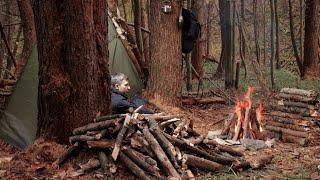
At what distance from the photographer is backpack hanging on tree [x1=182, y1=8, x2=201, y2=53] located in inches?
368

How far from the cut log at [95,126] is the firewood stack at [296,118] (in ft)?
11.5

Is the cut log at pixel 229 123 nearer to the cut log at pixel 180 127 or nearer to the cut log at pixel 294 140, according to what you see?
the cut log at pixel 294 140

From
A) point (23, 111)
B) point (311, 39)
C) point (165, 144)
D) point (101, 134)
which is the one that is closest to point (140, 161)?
point (165, 144)

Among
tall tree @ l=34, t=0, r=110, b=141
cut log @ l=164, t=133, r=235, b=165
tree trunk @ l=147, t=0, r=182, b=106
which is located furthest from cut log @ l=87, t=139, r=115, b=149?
tree trunk @ l=147, t=0, r=182, b=106

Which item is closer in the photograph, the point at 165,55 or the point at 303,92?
the point at 303,92

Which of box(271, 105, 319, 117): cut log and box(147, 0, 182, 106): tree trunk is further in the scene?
box(147, 0, 182, 106): tree trunk

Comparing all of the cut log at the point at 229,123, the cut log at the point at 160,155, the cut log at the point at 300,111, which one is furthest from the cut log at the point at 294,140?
the cut log at the point at 160,155

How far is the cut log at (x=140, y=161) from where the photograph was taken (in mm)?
5223

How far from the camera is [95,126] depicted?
575cm

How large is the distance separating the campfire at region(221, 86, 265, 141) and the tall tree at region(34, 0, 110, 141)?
2626 mm

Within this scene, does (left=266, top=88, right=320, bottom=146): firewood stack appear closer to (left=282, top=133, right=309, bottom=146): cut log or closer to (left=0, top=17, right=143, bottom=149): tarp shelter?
(left=282, top=133, right=309, bottom=146): cut log

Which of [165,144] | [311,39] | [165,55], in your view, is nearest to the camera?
[165,144]

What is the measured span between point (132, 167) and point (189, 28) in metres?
4.83

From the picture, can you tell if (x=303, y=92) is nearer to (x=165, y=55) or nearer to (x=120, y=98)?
(x=165, y=55)
